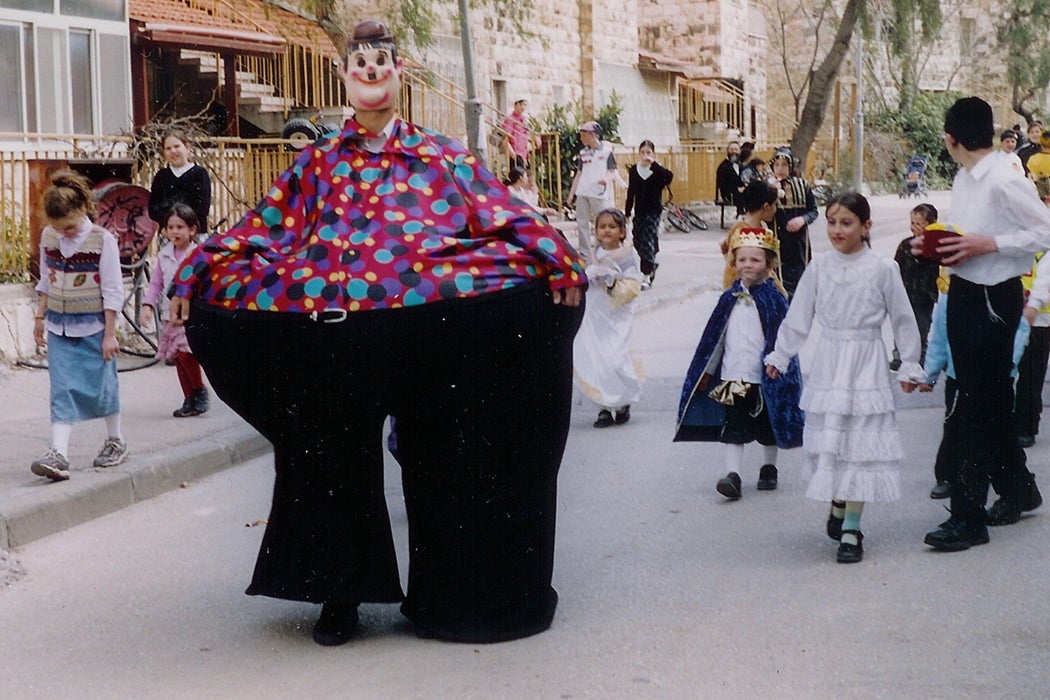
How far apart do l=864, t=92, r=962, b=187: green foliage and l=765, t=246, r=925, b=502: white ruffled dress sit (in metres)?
39.0

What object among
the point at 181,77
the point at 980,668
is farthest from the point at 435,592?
the point at 181,77

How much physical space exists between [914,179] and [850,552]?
3656 centimetres

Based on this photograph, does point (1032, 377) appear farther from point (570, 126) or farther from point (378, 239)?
point (570, 126)

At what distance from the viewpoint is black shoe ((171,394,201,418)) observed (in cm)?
974

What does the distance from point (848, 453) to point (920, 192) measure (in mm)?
37013

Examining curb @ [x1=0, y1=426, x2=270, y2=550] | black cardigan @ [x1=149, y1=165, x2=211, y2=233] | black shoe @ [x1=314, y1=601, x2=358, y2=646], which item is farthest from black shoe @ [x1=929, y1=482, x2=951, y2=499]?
black cardigan @ [x1=149, y1=165, x2=211, y2=233]

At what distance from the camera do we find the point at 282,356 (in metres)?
4.92

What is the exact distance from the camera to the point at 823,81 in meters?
28.1

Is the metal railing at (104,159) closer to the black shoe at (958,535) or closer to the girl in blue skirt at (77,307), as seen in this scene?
the girl in blue skirt at (77,307)

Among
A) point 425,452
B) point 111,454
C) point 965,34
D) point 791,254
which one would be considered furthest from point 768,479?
point 965,34

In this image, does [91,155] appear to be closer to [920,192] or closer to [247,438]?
[247,438]

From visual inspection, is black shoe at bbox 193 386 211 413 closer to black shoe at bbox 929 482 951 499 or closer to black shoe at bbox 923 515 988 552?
black shoe at bbox 929 482 951 499

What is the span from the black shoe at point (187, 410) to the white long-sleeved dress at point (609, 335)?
237 centimetres

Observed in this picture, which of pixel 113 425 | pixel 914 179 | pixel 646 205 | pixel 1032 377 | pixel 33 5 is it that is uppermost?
pixel 33 5
